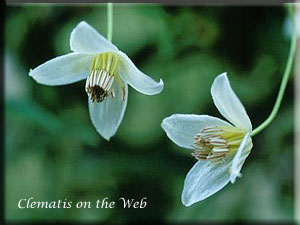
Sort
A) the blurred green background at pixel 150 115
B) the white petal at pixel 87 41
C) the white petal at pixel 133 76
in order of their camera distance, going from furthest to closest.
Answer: the blurred green background at pixel 150 115 → the white petal at pixel 133 76 → the white petal at pixel 87 41

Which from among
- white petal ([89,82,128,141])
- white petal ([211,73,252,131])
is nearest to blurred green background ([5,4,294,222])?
white petal ([89,82,128,141])

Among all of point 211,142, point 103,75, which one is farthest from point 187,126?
point 103,75

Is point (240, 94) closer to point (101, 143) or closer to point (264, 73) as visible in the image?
point (264, 73)

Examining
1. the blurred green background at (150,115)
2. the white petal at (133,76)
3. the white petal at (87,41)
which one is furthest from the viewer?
the blurred green background at (150,115)

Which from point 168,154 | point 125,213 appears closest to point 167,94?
point 168,154

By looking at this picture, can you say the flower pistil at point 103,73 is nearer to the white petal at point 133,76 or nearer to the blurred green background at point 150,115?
the white petal at point 133,76

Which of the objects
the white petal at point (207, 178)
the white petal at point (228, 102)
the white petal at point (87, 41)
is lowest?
the white petal at point (207, 178)

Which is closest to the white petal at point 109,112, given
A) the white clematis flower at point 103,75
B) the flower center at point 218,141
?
the white clematis flower at point 103,75
